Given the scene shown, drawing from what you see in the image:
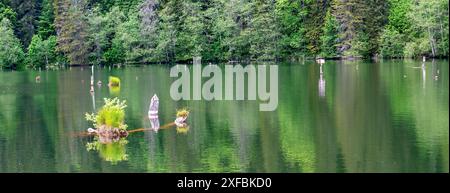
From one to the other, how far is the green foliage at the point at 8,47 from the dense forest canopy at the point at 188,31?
0.10m

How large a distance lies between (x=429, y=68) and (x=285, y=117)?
27.8m

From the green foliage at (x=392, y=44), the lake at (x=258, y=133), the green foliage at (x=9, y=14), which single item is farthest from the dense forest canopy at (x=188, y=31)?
the lake at (x=258, y=133)

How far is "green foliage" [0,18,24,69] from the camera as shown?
7938 centimetres

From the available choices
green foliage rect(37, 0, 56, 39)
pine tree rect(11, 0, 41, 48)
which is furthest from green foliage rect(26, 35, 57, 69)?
pine tree rect(11, 0, 41, 48)

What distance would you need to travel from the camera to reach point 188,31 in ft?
269

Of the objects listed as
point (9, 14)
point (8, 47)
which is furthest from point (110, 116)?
point (9, 14)

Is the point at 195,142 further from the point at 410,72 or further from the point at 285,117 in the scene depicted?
the point at 410,72

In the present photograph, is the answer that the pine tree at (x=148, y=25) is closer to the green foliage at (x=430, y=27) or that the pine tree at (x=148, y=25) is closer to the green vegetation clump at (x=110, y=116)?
the green foliage at (x=430, y=27)

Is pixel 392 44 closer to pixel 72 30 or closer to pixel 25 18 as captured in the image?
pixel 72 30

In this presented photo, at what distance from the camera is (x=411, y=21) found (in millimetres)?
72625

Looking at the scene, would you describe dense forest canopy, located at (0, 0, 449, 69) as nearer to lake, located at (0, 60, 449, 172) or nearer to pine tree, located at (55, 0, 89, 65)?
pine tree, located at (55, 0, 89, 65)

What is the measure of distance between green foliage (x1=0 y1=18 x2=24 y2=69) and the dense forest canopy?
0.32ft

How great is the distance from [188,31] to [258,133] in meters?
54.2
